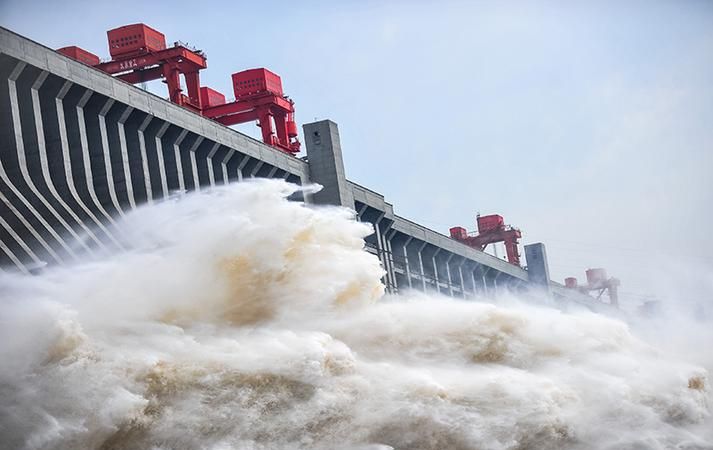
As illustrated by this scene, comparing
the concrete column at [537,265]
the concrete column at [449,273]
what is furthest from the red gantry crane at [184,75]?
the concrete column at [537,265]

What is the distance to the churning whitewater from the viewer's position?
109ft

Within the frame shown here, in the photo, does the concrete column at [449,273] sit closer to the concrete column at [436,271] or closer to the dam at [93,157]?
the concrete column at [436,271]

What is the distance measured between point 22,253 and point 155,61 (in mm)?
28837

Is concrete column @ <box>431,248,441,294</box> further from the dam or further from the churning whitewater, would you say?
the churning whitewater

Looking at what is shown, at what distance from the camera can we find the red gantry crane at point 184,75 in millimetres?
67375

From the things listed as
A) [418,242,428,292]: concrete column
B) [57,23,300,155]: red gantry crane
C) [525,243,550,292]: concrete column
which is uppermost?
[57,23,300,155]: red gantry crane

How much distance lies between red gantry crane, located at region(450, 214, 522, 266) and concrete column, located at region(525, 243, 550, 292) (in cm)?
848

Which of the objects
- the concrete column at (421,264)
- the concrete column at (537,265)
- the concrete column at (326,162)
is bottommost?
the concrete column at (537,265)

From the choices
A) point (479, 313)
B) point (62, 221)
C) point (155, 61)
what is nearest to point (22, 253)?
point (62, 221)

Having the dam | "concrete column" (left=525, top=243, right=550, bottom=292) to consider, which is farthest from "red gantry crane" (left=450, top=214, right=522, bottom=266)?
the dam

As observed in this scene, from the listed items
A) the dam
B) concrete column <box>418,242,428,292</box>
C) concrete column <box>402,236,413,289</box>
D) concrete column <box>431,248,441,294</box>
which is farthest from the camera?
concrete column <box>431,248,441,294</box>

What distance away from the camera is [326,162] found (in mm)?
59969

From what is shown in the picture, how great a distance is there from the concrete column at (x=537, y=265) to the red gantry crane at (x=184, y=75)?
35.7 metres

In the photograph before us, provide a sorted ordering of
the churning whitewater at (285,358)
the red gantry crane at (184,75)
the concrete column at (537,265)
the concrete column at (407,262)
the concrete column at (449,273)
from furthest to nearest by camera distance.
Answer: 1. the concrete column at (537,265)
2. the concrete column at (449,273)
3. the concrete column at (407,262)
4. the red gantry crane at (184,75)
5. the churning whitewater at (285,358)
